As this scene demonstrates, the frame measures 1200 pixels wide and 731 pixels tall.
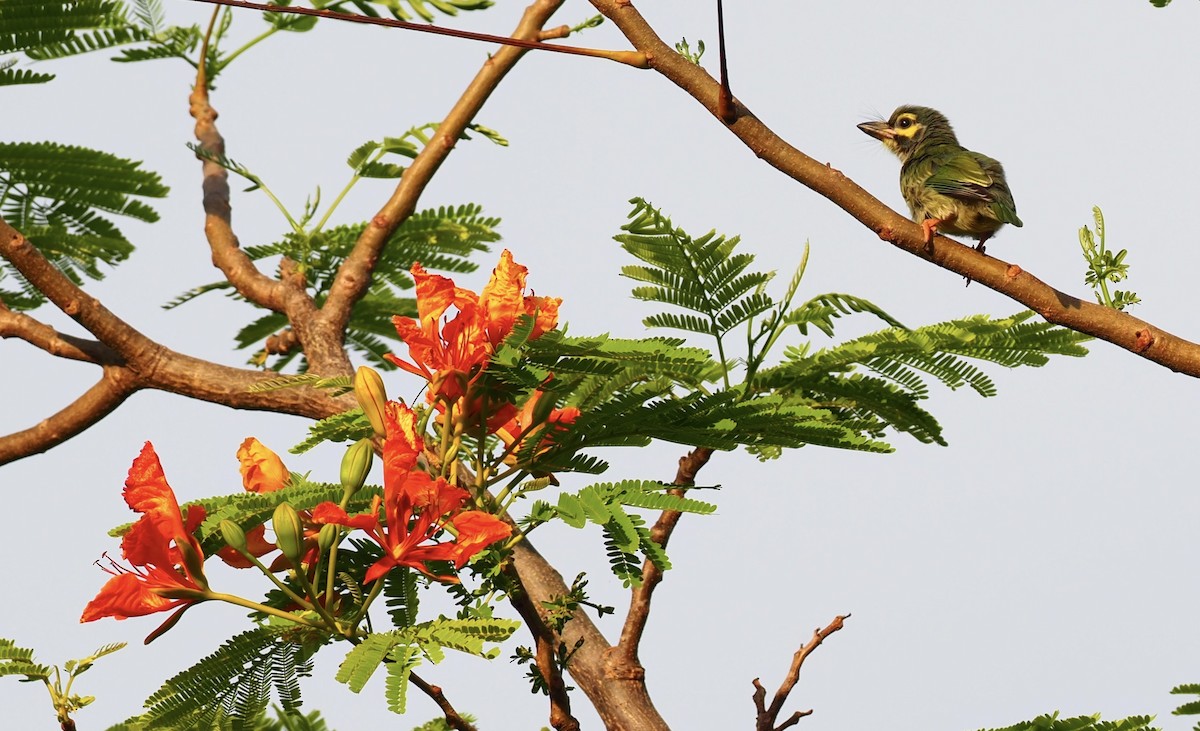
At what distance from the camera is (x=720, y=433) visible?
2773 mm

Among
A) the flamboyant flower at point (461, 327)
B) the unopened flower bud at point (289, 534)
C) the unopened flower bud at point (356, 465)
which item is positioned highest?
the flamboyant flower at point (461, 327)

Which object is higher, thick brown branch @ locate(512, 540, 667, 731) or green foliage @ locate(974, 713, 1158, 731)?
thick brown branch @ locate(512, 540, 667, 731)

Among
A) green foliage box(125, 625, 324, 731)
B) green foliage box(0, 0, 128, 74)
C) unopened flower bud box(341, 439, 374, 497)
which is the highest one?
green foliage box(0, 0, 128, 74)

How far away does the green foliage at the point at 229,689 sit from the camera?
272 cm

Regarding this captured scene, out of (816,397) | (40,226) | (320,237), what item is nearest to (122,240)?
(40,226)

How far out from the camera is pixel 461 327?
2568 mm

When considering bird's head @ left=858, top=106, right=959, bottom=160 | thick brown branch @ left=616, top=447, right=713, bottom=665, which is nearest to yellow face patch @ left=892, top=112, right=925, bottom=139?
bird's head @ left=858, top=106, right=959, bottom=160

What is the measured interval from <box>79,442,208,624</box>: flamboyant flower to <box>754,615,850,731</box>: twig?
125cm

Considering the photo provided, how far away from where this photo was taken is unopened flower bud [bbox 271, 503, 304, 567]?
7.80ft

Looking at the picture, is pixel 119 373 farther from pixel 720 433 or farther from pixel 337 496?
pixel 720 433

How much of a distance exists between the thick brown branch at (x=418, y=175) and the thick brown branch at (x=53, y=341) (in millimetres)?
792

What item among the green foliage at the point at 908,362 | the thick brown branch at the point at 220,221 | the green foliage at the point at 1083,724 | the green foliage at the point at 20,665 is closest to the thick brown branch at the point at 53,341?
the thick brown branch at the point at 220,221

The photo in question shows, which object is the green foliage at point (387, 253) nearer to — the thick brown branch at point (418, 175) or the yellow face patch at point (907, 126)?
the thick brown branch at point (418, 175)

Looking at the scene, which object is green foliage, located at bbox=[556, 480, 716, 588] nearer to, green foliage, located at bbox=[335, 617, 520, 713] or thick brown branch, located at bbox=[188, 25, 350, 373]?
green foliage, located at bbox=[335, 617, 520, 713]
